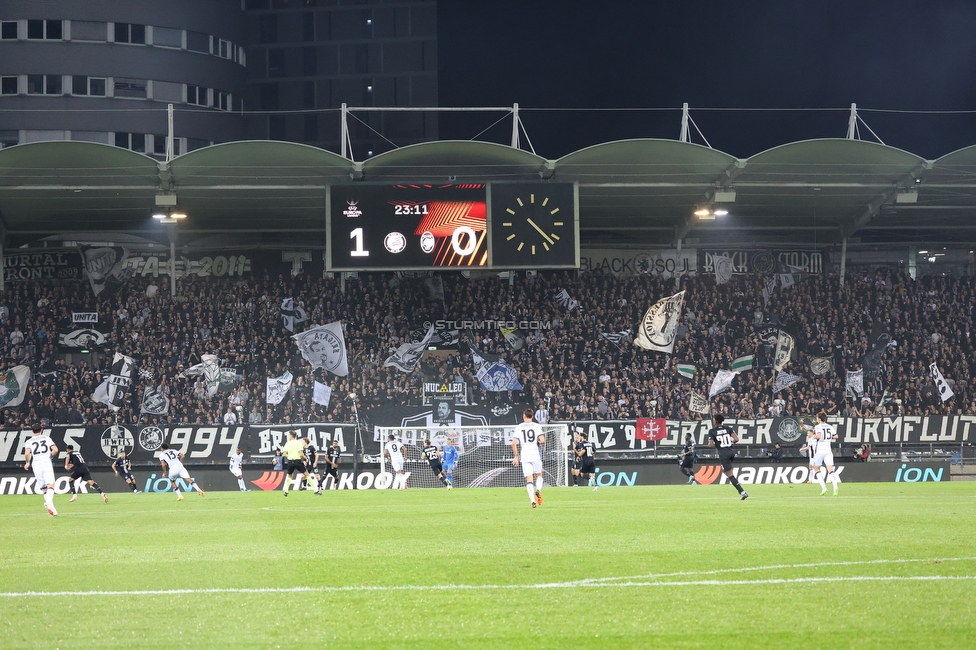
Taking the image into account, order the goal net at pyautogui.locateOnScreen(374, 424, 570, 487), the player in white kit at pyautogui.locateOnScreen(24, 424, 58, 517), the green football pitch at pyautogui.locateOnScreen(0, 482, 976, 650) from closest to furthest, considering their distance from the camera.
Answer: the green football pitch at pyautogui.locateOnScreen(0, 482, 976, 650)
the player in white kit at pyautogui.locateOnScreen(24, 424, 58, 517)
the goal net at pyautogui.locateOnScreen(374, 424, 570, 487)

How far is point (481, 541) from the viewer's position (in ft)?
46.9

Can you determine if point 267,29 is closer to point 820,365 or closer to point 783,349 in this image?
point 783,349

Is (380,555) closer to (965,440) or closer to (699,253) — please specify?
(965,440)

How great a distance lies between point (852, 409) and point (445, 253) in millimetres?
18152

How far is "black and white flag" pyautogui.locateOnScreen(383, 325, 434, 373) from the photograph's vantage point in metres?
42.5

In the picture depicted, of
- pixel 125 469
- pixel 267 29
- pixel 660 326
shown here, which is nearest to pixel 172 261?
pixel 125 469

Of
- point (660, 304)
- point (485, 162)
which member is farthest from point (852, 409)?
point (485, 162)

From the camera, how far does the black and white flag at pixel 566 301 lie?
45.2 m

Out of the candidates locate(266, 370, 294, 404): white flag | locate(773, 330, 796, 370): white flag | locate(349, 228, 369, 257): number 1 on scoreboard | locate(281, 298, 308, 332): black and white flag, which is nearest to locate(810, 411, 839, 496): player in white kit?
locate(773, 330, 796, 370): white flag

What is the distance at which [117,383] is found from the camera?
4125cm

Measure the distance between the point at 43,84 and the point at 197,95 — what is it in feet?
31.1

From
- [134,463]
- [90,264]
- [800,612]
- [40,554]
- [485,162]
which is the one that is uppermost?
[485,162]

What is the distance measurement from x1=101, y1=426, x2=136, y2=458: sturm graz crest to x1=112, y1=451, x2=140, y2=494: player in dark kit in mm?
351

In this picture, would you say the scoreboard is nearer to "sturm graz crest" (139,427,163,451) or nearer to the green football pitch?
"sturm graz crest" (139,427,163,451)
